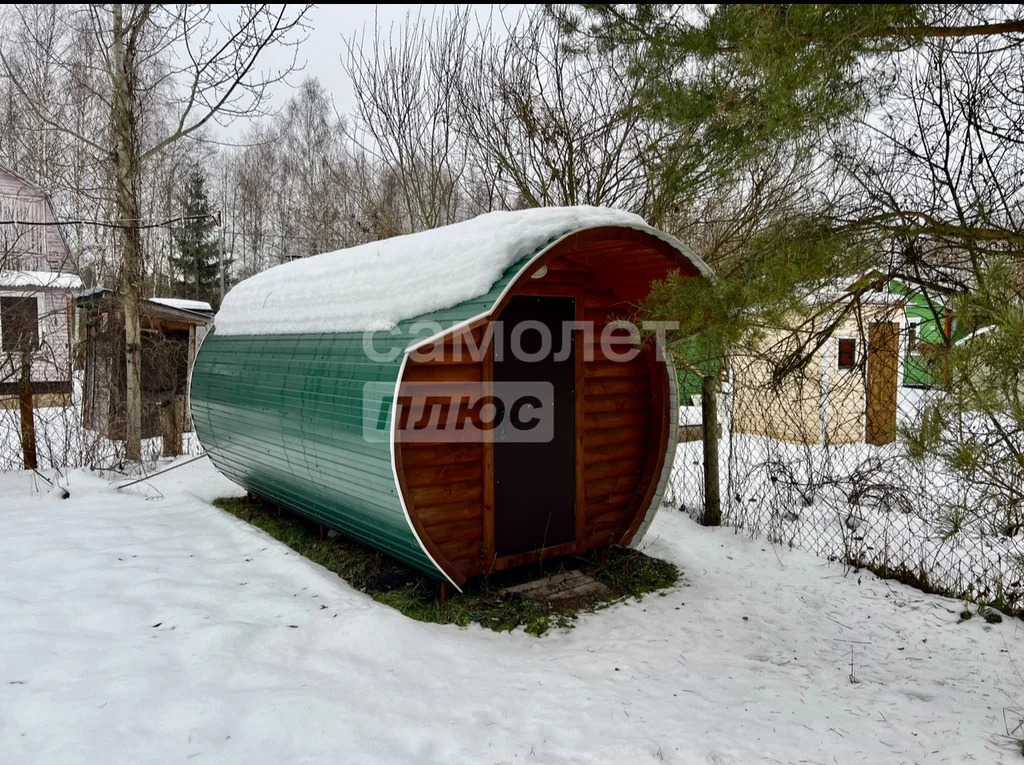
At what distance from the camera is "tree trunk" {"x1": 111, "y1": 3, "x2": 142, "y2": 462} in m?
8.52

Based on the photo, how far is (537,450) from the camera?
5344 mm

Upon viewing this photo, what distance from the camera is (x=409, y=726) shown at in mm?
3227

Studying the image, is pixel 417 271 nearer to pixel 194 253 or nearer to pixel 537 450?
pixel 537 450

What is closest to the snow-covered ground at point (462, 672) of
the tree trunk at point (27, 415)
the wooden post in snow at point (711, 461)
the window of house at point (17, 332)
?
the wooden post in snow at point (711, 461)

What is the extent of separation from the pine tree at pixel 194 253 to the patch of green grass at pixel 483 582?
23.0 m

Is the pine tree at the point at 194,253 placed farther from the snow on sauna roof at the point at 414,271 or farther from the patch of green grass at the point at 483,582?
the patch of green grass at the point at 483,582

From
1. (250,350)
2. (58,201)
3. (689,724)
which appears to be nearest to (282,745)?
(689,724)

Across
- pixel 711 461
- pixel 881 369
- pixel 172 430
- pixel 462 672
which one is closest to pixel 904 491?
pixel 881 369

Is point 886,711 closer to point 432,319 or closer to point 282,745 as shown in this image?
point 282,745

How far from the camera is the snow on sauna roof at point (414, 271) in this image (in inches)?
173

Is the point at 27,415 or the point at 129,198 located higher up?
the point at 129,198

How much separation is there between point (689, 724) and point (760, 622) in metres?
1.56

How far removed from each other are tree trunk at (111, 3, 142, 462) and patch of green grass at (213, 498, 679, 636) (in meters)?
3.69

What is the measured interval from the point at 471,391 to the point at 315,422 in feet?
4.17
